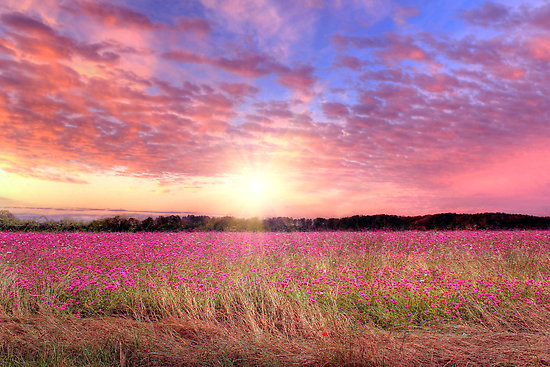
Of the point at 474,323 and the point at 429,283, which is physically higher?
the point at 429,283

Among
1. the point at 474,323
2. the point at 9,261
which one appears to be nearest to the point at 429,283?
the point at 474,323

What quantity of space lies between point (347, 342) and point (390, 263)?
4.54 m

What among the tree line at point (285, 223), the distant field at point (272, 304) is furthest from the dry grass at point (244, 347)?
the tree line at point (285, 223)

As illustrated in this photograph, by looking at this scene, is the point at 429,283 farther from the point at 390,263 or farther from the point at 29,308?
the point at 29,308

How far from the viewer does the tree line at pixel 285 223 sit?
53.7 feet

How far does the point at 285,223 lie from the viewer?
16875mm

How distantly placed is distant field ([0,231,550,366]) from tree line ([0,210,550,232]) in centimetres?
618

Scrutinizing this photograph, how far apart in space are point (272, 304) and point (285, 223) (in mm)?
11456

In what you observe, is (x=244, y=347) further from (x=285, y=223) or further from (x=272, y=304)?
(x=285, y=223)

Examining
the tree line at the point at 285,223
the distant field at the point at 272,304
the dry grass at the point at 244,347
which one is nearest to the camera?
the dry grass at the point at 244,347

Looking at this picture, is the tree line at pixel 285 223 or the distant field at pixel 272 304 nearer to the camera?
the distant field at pixel 272 304

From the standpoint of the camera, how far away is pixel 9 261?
8.38 meters

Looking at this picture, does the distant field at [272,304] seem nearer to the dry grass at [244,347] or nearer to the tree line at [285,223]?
the dry grass at [244,347]

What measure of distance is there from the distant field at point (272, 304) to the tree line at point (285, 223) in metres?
6.18
